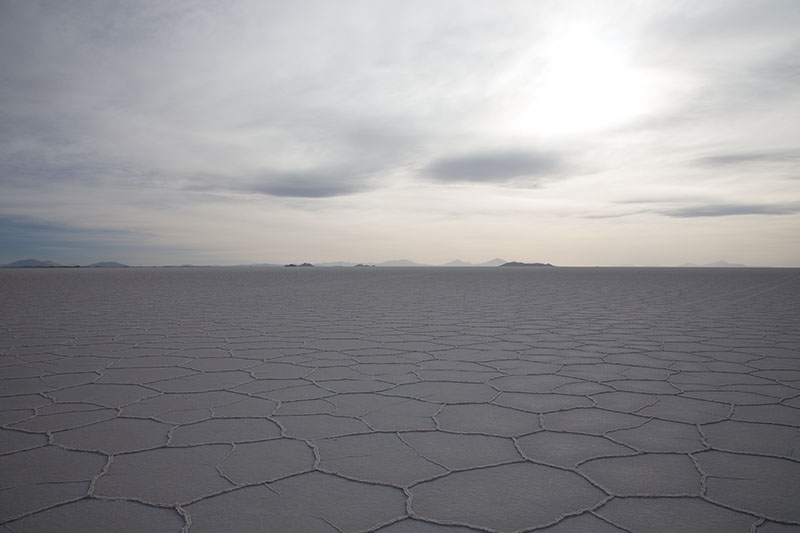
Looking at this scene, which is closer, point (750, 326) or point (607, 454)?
point (607, 454)

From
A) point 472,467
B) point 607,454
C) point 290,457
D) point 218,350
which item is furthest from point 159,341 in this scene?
point 607,454

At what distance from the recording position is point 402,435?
6.09 ft

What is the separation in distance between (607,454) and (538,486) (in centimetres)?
36

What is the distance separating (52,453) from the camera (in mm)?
1693

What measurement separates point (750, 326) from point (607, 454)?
4016mm

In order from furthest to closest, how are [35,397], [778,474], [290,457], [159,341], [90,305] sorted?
[90,305]
[159,341]
[35,397]
[290,457]
[778,474]

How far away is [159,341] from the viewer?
4.02 meters

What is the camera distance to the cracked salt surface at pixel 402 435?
1.31 m

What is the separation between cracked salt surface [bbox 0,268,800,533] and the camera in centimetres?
131

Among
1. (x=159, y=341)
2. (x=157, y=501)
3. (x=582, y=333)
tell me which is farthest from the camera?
→ (x=582, y=333)

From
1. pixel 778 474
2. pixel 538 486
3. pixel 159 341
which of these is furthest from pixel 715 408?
pixel 159 341

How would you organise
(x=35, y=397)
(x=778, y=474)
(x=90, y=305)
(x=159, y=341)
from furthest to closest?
(x=90, y=305)
(x=159, y=341)
(x=35, y=397)
(x=778, y=474)

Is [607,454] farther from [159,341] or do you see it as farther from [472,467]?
[159,341]

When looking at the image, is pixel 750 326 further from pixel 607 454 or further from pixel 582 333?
pixel 607 454
